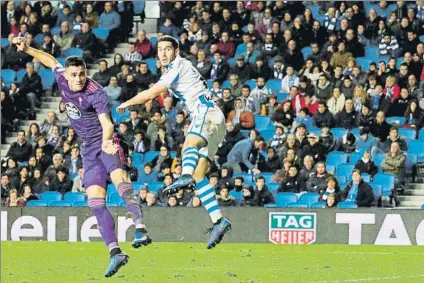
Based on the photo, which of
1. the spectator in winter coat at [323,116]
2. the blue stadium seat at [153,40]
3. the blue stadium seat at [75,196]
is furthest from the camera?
the blue stadium seat at [153,40]

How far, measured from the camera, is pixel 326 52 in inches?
987

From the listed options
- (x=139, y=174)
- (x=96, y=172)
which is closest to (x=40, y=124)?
(x=139, y=174)

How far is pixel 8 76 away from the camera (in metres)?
27.3

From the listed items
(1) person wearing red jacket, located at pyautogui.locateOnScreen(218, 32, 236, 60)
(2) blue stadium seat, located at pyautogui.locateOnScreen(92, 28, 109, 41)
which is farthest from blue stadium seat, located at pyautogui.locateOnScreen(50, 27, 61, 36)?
(1) person wearing red jacket, located at pyautogui.locateOnScreen(218, 32, 236, 60)

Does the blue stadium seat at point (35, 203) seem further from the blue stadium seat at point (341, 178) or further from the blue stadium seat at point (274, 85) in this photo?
the blue stadium seat at point (341, 178)

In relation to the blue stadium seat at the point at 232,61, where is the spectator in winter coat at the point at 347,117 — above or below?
below

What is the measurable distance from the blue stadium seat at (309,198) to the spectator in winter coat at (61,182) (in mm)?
4236

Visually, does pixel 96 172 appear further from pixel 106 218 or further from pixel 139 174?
pixel 139 174

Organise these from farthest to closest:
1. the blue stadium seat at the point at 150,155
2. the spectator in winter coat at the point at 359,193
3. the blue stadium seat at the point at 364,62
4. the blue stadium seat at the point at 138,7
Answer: the blue stadium seat at the point at 138,7 < the blue stadium seat at the point at 364,62 < the blue stadium seat at the point at 150,155 < the spectator in winter coat at the point at 359,193

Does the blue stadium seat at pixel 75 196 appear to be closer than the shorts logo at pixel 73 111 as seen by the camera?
No

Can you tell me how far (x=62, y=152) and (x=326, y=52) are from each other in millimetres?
5387

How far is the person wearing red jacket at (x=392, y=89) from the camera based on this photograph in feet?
77.3

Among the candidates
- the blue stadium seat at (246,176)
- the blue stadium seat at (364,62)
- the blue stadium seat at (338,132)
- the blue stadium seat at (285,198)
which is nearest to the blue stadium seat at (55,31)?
the blue stadium seat at (364,62)

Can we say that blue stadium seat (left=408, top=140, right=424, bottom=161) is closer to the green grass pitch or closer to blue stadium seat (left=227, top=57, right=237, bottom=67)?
the green grass pitch
